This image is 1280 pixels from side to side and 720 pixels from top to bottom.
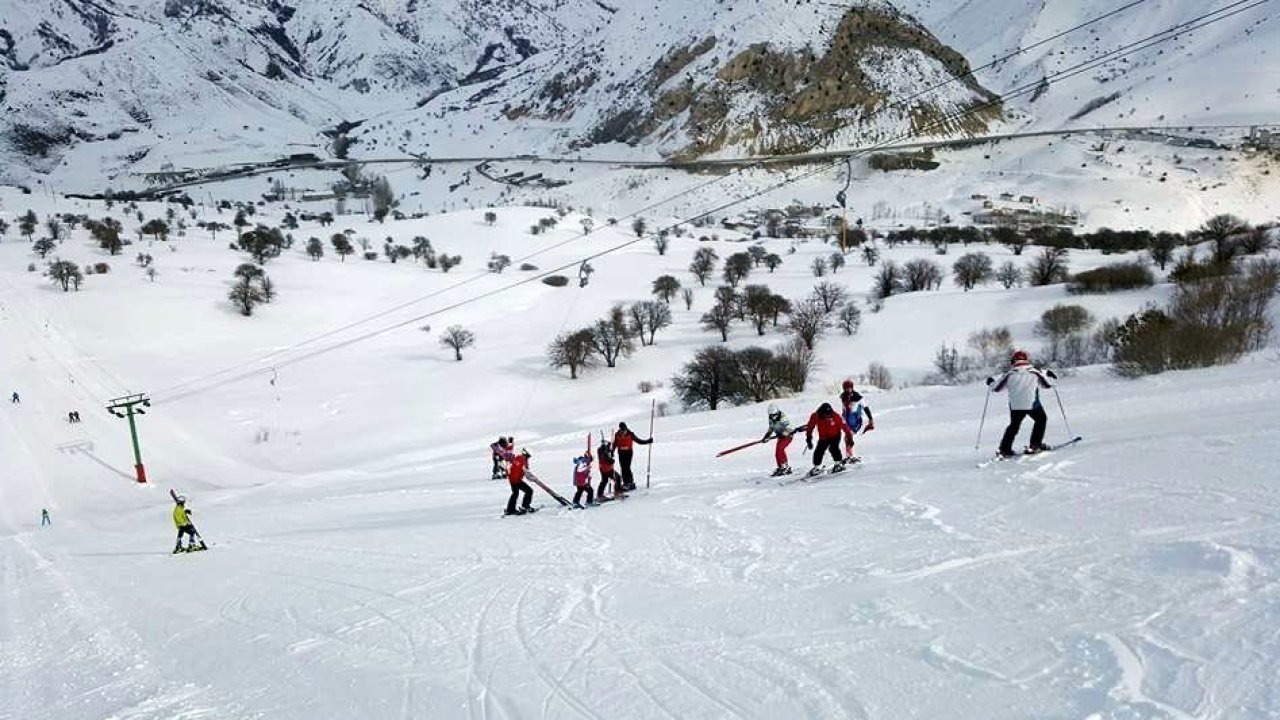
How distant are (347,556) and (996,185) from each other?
116m

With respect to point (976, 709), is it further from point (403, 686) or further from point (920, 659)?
point (403, 686)

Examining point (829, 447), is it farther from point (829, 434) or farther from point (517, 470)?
point (517, 470)

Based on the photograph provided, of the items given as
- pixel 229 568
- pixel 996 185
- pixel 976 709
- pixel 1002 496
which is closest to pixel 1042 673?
pixel 976 709

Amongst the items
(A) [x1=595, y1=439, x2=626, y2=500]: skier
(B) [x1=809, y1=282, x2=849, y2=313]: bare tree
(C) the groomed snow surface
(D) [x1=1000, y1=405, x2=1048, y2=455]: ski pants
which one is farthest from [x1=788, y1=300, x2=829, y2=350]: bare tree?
(D) [x1=1000, y1=405, x2=1048, y2=455]: ski pants

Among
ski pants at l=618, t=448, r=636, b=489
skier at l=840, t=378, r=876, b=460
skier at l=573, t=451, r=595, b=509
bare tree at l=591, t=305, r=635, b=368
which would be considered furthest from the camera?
bare tree at l=591, t=305, r=635, b=368

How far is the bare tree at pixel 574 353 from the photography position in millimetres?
46469

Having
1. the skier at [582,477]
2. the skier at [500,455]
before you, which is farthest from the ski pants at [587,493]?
the skier at [500,455]

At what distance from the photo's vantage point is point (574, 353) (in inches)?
1828

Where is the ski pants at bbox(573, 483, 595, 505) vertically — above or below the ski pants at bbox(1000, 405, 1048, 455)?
below

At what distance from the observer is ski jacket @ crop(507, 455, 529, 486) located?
45.8ft

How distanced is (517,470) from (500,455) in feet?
4.71

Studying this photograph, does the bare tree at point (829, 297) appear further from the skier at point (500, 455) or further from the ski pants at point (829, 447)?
the ski pants at point (829, 447)

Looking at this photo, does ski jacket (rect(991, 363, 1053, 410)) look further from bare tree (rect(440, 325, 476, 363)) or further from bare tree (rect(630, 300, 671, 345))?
bare tree (rect(440, 325, 476, 363))

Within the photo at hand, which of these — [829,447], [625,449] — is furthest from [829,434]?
[625,449]
